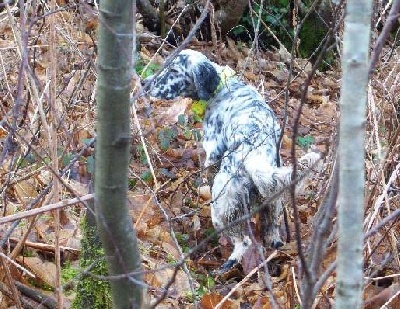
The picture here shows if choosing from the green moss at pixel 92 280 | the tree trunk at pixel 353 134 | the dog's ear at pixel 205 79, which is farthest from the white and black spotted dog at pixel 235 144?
the tree trunk at pixel 353 134

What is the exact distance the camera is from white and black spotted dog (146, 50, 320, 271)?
4551 millimetres

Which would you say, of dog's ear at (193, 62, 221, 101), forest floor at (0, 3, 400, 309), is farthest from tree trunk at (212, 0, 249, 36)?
dog's ear at (193, 62, 221, 101)

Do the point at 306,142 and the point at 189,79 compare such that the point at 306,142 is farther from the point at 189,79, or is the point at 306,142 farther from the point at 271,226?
the point at 271,226

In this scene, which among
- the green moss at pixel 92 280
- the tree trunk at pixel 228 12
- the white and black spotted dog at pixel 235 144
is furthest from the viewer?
the tree trunk at pixel 228 12

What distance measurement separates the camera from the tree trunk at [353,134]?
1168 millimetres

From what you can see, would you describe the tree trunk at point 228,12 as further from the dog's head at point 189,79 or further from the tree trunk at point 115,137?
the tree trunk at point 115,137

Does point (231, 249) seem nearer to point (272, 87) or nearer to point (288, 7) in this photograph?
point (272, 87)

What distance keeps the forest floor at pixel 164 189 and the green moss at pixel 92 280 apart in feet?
0.40

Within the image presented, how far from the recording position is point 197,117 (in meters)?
6.57

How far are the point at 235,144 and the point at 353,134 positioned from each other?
3588 millimetres

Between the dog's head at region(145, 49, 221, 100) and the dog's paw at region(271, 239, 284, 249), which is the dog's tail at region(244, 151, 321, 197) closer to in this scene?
the dog's paw at region(271, 239, 284, 249)

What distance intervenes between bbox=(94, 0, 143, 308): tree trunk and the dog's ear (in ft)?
11.7

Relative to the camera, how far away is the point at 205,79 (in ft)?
17.4

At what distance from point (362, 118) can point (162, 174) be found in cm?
421
